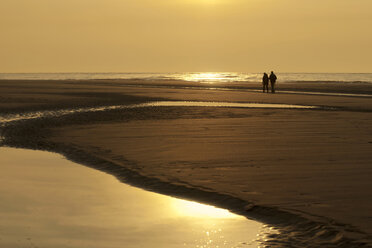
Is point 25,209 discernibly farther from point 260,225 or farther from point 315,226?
point 315,226

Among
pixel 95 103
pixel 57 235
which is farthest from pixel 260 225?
pixel 95 103

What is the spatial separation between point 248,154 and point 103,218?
733cm

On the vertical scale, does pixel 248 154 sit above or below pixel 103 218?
above

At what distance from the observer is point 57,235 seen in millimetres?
9070

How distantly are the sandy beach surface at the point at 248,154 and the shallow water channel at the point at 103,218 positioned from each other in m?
0.79

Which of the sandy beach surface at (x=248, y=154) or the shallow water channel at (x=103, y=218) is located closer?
the shallow water channel at (x=103, y=218)

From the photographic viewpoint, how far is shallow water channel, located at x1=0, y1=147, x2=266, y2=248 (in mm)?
8852

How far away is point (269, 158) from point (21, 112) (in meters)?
21.6

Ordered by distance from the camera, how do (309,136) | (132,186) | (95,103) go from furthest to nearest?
1. (95,103)
2. (309,136)
3. (132,186)

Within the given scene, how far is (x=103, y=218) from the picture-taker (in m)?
10.2

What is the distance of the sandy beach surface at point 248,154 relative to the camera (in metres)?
10.8

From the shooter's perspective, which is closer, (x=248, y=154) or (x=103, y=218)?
(x=103, y=218)

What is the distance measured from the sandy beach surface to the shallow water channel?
0.79 metres

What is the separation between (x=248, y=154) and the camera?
16.8 meters
